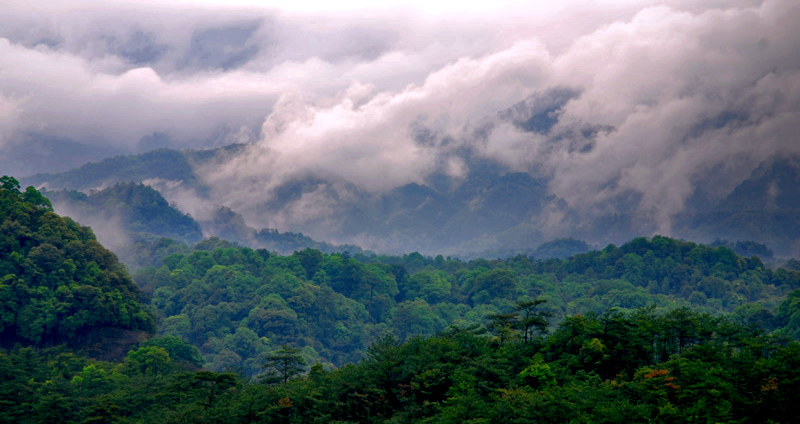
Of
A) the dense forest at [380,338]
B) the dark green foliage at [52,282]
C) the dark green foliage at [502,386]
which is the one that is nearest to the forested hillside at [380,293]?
the dense forest at [380,338]

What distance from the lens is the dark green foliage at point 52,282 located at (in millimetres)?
77250

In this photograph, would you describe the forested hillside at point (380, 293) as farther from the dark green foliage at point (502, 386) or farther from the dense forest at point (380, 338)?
the dark green foliage at point (502, 386)

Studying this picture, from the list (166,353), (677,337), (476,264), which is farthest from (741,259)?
(166,353)

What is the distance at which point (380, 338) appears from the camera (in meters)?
94.6

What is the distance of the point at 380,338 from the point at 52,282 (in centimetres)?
4120

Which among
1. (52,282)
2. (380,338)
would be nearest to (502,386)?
(380,338)

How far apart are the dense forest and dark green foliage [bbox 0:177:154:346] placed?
20cm

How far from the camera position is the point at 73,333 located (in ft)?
259

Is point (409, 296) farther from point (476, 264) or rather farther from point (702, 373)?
point (702, 373)

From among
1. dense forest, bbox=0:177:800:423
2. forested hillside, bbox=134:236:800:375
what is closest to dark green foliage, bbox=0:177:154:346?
dense forest, bbox=0:177:800:423

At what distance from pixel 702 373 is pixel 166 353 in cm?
5676

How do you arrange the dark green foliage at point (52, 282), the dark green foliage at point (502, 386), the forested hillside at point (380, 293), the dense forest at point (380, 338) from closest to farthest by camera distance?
1. the dark green foliage at point (502, 386)
2. the dense forest at point (380, 338)
3. the dark green foliage at point (52, 282)
4. the forested hillside at point (380, 293)

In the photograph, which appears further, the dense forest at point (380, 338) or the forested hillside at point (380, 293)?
the forested hillside at point (380, 293)

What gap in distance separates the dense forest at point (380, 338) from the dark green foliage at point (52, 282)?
0.66ft
